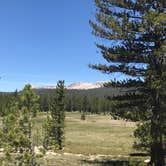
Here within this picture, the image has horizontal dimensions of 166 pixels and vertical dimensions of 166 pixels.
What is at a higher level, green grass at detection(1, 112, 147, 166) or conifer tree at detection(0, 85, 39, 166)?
conifer tree at detection(0, 85, 39, 166)

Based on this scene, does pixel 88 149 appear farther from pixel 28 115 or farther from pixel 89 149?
pixel 28 115

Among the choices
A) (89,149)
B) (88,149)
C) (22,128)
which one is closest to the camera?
(22,128)

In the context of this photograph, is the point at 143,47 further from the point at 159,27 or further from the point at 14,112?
the point at 14,112

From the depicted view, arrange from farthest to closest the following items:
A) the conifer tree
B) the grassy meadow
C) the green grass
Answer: the grassy meadow, the green grass, the conifer tree

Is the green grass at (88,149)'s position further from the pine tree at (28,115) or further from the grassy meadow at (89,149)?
the pine tree at (28,115)

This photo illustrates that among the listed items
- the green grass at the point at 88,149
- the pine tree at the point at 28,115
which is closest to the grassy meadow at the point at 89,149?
the green grass at the point at 88,149

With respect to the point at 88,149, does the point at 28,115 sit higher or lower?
higher

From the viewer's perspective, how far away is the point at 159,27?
2817cm

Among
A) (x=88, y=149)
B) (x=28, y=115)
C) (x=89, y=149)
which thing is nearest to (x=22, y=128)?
(x=28, y=115)

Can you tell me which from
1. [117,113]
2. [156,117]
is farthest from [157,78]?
[117,113]

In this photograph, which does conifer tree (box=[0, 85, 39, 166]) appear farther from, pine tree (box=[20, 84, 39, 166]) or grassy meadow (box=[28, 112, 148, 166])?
grassy meadow (box=[28, 112, 148, 166])

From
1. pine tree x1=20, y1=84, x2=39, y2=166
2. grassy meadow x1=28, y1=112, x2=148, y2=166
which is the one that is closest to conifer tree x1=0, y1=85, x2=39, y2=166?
pine tree x1=20, y1=84, x2=39, y2=166

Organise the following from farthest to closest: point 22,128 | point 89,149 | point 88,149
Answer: point 89,149
point 88,149
point 22,128

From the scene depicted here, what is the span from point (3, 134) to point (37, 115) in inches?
76.4
